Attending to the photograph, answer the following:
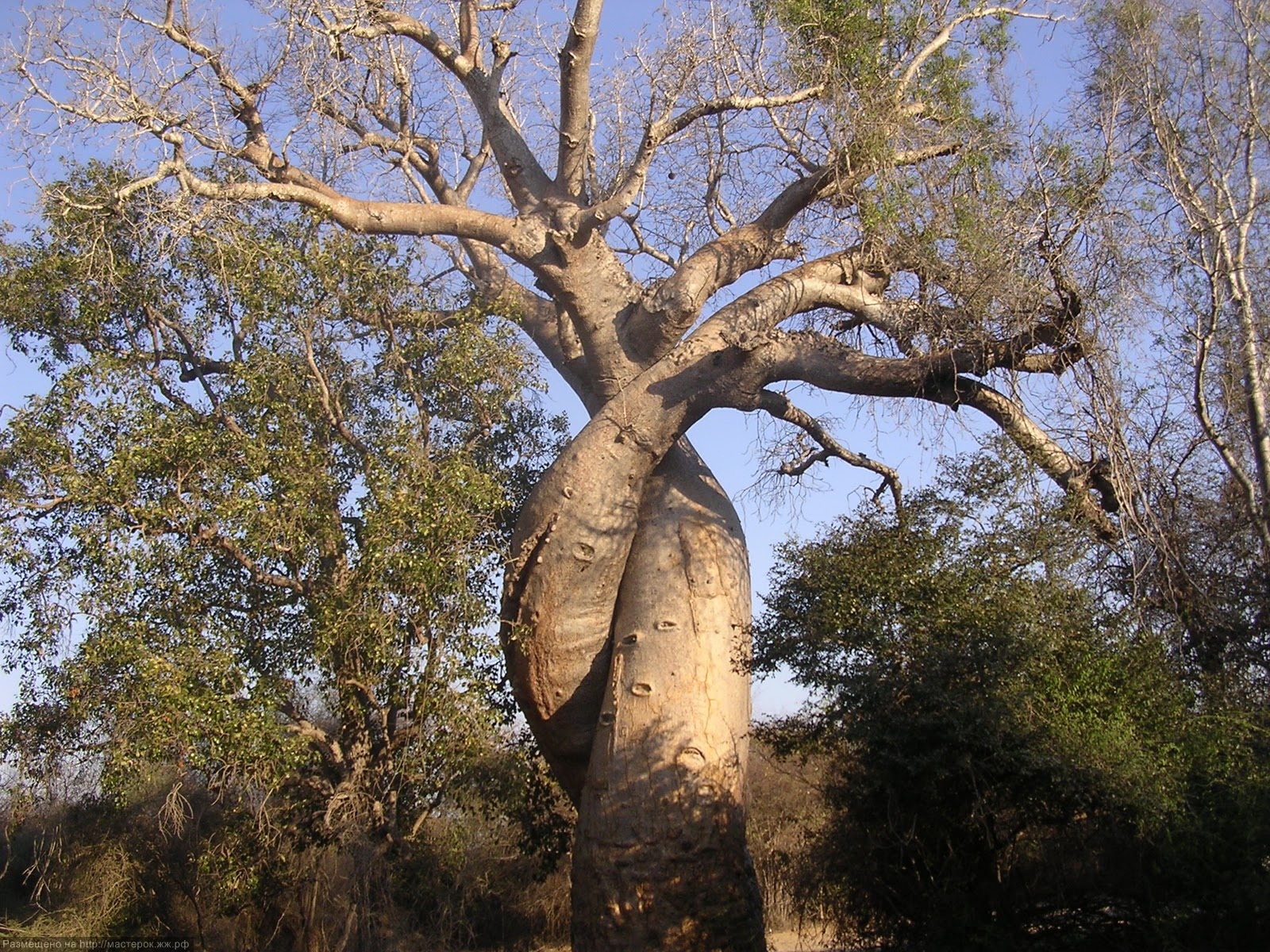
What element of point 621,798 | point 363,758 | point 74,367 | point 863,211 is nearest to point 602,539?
point 621,798

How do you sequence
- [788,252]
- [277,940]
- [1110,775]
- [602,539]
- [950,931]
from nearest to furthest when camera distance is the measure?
1. [1110,775]
2. [950,931]
3. [602,539]
4. [788,252]
5. [277,940]

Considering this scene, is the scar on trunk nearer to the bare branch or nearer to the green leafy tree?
the green leafy tree

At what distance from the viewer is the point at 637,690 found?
646 cm

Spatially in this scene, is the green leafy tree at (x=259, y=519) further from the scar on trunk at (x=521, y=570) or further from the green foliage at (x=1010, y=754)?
the green foliage at (x=1010, y=754)

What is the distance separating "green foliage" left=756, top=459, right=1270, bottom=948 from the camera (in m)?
5.59

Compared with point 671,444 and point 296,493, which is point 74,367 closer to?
point 296,493

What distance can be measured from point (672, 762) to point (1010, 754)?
67.9 inches

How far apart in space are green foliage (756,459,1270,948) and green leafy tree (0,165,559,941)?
1.98 m

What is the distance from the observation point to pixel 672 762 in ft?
20.5

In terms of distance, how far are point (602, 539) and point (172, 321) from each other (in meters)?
2.88

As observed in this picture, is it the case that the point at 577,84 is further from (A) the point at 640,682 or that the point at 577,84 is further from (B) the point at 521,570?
(A) the point at 640,682

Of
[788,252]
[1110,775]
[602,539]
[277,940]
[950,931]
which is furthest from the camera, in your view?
[277,940]

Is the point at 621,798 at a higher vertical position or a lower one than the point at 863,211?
lower

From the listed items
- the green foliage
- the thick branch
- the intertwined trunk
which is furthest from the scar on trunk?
the thick branch
